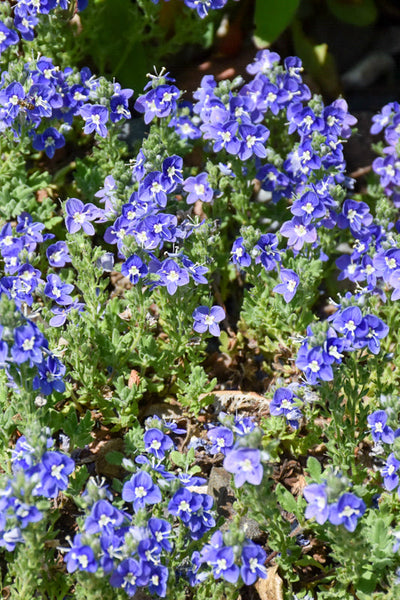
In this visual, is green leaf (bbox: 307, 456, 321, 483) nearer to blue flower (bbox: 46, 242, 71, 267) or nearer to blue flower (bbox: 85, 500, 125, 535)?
blue flower (bbox: 85, 500, 125, 535)

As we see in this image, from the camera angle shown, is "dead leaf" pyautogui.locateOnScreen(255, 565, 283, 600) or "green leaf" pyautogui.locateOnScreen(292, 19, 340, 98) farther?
"green leaf" pyautogui.locateOnScreen(292, 19, 340, 98)

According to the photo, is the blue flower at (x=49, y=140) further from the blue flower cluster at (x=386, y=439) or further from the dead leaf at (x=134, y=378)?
the blue flower cluster at (x=386, y=439)

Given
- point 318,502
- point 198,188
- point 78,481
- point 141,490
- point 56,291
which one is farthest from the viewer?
point 198,188

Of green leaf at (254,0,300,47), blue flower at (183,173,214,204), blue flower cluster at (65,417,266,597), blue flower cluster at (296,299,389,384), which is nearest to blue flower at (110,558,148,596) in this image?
blue flower cluster at (65,417,266,597)

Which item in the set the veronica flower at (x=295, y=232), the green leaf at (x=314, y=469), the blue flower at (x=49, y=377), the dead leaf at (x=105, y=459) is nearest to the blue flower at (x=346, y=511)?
the green leaf at (x=314, y=469)

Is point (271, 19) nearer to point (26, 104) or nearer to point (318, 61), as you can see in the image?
point (318, 61)

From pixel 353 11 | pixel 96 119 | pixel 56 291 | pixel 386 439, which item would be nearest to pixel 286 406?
pixel 386 439
